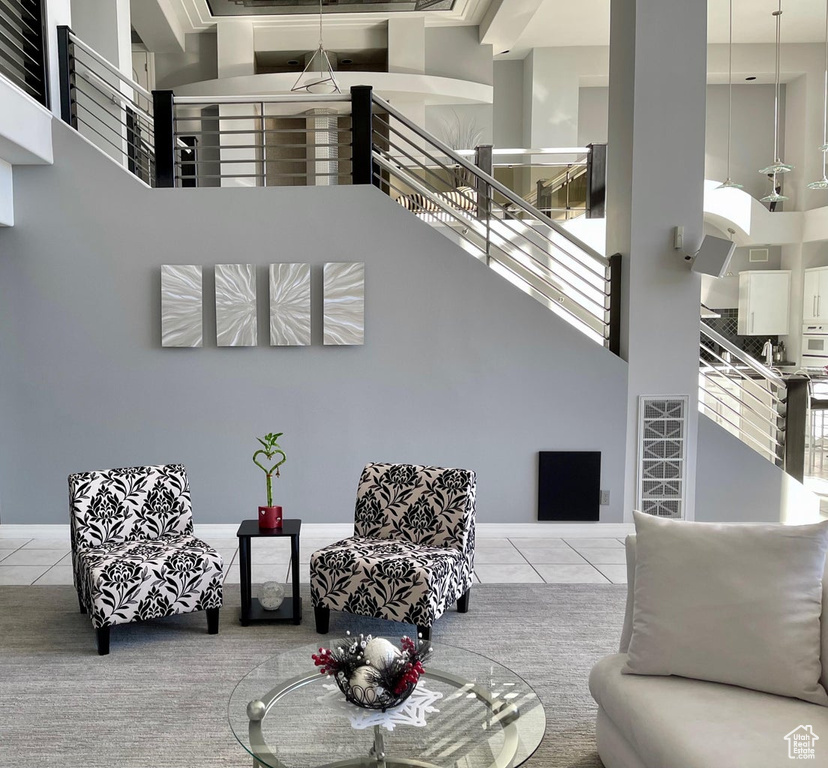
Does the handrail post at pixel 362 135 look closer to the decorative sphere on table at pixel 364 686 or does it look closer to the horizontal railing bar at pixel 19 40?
the horizontal railing bar at pixel 19 40

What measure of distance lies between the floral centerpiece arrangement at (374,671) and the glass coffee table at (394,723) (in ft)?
→ 0.17

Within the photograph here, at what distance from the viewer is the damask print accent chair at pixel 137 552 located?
144 inches

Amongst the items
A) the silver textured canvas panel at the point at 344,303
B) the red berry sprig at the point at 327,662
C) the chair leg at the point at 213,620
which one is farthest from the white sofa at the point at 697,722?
the silver textured canvas panel at the point at 344,303

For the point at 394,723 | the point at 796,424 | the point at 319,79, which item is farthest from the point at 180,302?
the point at 796,424

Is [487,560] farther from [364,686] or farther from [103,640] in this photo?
[364,686]

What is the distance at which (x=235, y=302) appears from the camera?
5.55m

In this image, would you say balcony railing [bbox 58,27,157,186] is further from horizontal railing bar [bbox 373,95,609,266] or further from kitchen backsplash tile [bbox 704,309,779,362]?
kitchen backsplash tile [bbox 704,309,779,362]

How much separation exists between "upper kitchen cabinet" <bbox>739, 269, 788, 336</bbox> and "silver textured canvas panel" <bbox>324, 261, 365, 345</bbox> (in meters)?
7.98

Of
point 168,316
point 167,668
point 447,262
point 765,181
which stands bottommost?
point 167,668

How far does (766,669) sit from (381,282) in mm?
3926

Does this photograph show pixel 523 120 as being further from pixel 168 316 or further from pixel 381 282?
pixel 168 316

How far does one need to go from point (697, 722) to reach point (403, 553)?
6.35 feet

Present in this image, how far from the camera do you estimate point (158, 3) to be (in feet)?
28.1

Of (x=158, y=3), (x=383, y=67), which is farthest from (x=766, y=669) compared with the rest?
(x=383, y=67)
